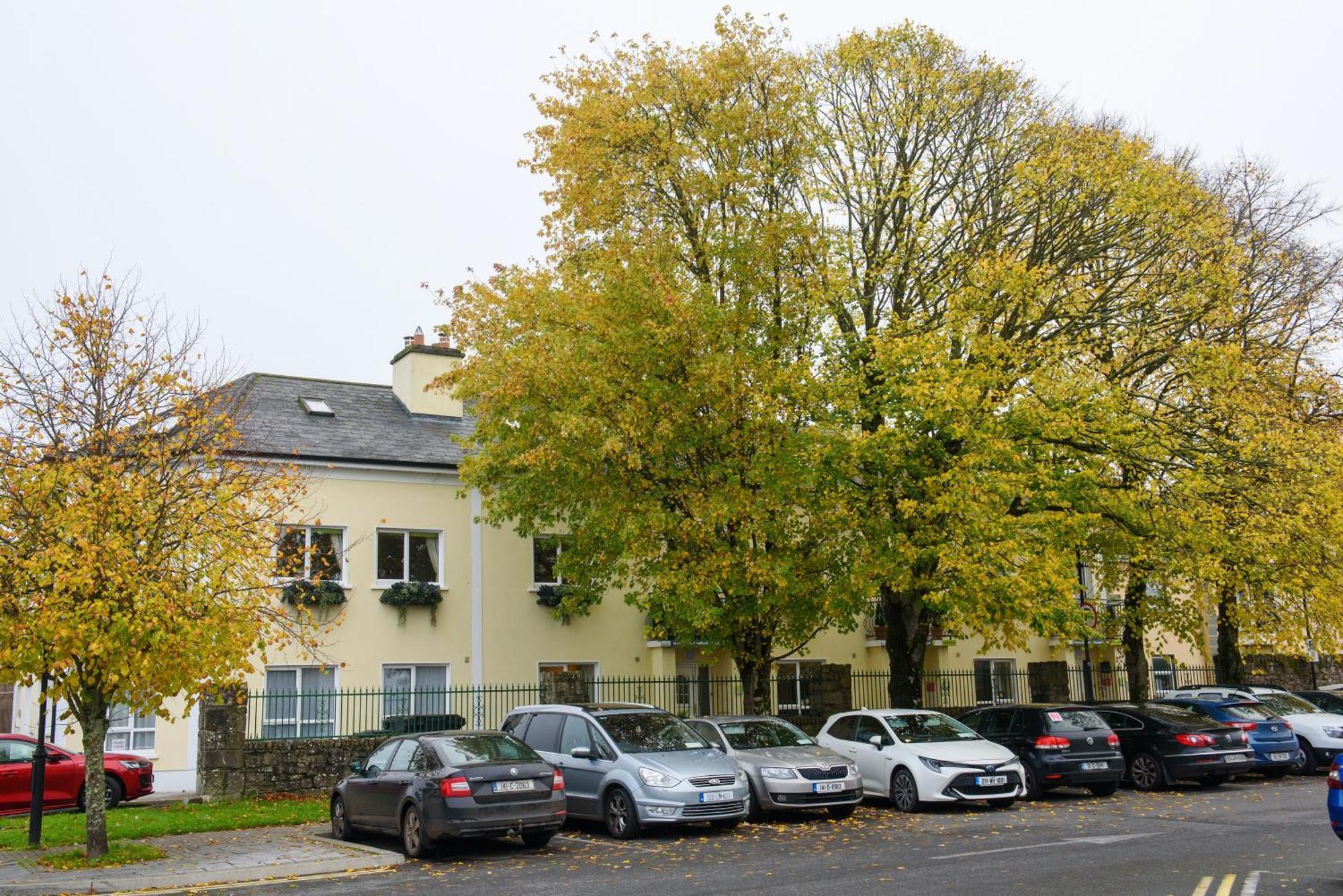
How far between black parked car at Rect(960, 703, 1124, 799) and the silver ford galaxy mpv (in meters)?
5.95

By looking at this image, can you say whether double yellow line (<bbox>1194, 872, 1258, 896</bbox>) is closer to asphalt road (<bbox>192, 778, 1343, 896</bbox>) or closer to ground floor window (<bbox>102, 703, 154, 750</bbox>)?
asphalt road (<bbox>192, 778, 1343, 896</bbox>)

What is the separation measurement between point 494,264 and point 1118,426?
547 inches

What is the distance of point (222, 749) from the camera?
792 inches

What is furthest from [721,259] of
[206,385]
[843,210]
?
[206,385]

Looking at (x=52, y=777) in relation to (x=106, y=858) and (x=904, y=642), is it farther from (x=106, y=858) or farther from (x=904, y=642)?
(x=904, y=642)

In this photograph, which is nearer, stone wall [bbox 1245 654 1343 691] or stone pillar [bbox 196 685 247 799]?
stone pillar [bbox 196 685 247 799]

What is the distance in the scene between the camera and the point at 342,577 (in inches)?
1043

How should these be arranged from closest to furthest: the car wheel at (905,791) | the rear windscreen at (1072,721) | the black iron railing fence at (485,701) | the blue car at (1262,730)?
1. the car wheel at (905,791)
2. the rear windscreen at (1072,721)
3. the blue car at (1262,730)
4. the black iron railing fence at (485,701)

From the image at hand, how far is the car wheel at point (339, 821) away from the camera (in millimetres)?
15797

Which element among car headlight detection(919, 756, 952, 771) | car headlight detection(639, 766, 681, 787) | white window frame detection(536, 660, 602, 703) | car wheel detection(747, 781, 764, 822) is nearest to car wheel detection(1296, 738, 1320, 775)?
car headlight detection(919, 756, 952, 771)

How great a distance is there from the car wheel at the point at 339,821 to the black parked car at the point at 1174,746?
13.1m

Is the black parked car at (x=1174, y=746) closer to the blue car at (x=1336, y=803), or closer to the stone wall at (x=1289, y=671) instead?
the blue car at (x=1336, y=803)

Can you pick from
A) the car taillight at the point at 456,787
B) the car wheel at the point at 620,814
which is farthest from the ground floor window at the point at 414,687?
the car taillight at the point at 456,787

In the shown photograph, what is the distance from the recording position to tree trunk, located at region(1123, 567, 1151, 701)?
26.4 m
